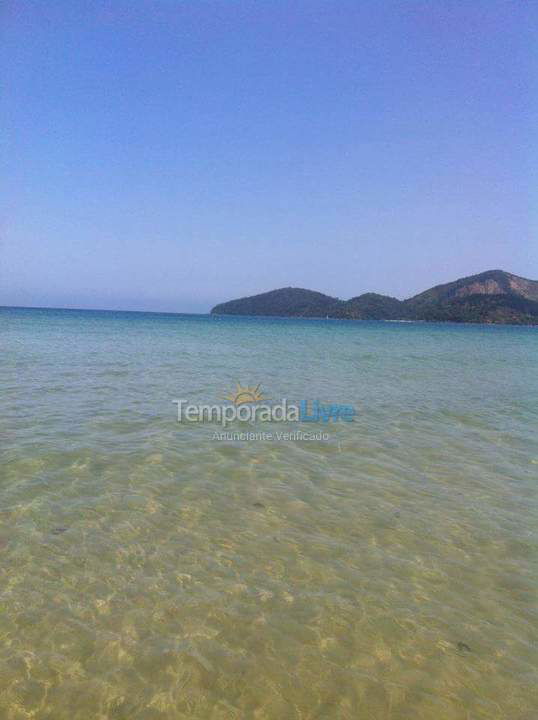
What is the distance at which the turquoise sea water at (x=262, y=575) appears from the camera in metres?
3.39

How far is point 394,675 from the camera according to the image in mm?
3605

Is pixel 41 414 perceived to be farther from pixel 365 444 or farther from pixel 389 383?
pixel 389 383

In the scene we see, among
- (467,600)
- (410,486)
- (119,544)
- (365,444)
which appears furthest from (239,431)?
(467,600)

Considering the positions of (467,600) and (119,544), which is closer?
(467,600)

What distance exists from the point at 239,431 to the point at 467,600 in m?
7.02

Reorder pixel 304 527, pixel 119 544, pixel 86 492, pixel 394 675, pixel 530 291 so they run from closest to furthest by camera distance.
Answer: pixel 394 675, pixel 119 544, pixel 304 527, pixel 86 492, pixel 530 291

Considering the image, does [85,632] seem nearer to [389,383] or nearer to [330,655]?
[330,655]

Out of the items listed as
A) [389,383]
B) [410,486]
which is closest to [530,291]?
[389,383]

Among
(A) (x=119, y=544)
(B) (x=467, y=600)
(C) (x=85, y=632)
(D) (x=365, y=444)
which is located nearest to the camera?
(C) (x=85, y=632)

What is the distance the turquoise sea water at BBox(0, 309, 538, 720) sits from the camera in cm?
339

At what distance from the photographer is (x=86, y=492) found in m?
6.64

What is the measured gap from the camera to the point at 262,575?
4.84 m

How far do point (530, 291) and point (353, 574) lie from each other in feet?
752

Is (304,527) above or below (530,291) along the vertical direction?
below
